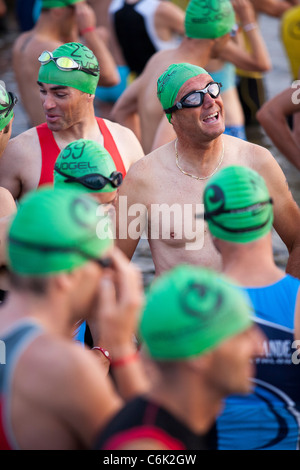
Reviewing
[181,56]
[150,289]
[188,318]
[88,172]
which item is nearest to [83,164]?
[88,172]

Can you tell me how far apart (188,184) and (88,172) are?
0.73 meters

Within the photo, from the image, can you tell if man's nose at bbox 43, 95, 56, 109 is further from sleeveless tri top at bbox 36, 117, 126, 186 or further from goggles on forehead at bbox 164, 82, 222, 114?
goggles on forehead at bbox 164, 82, 222, 114

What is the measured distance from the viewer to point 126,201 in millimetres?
4355

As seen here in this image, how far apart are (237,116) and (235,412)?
4374mm

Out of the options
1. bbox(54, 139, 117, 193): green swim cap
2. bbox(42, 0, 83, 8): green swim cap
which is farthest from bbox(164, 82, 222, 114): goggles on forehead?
bbox(42, 0, 83, 8): green swim cap

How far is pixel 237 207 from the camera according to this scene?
9.93ft

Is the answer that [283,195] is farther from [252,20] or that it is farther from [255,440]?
[252,20]

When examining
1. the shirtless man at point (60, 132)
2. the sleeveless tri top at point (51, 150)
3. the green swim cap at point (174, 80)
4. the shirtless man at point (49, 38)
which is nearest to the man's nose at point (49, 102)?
the shirtless man at point (60, 132)

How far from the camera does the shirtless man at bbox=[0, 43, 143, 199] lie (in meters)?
4.77

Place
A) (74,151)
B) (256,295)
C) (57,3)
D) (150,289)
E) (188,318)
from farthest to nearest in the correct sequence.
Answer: (57,3)
(74,151)
(150,289)
(256,295)
(188,318)

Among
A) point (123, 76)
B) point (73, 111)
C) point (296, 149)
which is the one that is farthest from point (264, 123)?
point (123, 76)

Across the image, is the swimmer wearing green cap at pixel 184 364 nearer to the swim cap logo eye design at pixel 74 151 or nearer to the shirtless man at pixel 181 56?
the swim cap logo eye design at pixel 74 151

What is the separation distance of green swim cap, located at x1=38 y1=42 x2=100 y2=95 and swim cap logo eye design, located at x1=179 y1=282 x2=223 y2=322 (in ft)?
9.63

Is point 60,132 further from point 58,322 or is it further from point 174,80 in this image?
point 58,322
